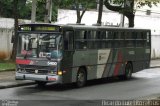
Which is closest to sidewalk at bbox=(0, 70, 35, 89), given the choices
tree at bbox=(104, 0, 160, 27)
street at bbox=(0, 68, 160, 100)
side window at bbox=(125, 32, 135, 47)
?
street at bbox=(0, 68, 160, 100)

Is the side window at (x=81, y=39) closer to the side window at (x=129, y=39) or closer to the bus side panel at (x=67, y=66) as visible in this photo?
the bus side panel at (x=67, y=66)

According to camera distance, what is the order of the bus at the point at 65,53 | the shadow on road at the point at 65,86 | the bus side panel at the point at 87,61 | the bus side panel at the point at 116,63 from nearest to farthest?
the bus at the point at 65,53
the shadow on road at the point at 65,86
the bus side panel at the point at 87,61
the bus side panel at the point at 116,63

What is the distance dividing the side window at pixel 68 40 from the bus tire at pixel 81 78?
4.44 ft

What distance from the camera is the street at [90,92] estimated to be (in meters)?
17.4

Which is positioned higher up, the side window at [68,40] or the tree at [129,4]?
the tree at [129,4]

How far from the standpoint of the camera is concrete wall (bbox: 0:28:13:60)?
30.8 metres

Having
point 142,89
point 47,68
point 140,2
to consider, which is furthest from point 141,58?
point 47,68

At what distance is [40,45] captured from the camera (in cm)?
1980

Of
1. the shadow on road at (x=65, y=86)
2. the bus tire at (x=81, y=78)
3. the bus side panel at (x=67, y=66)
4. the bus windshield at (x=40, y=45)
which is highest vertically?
the bus windshield at (x=40, y=45)

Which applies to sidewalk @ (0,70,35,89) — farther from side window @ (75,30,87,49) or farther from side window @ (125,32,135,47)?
side window @ (125,32,135,47)

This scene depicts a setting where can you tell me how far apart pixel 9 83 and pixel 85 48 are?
3639 millimetres

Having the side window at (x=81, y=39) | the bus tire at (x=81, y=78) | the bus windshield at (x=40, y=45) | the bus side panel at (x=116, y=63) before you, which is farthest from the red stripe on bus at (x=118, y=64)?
the bus windshield at (x=40, y=45)

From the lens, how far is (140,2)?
3006 cm

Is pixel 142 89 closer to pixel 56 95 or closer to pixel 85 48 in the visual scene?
pixel 85 48
